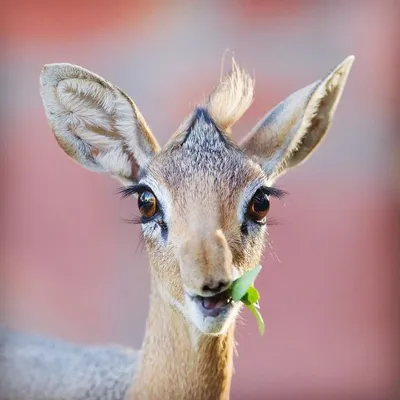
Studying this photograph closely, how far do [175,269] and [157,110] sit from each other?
1631mm

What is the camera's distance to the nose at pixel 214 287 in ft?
9.04

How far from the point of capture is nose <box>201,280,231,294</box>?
2.76 m

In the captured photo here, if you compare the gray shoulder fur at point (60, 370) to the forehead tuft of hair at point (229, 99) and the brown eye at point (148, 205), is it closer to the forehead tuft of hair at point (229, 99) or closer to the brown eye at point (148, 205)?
the brown eye at point (148, 205)

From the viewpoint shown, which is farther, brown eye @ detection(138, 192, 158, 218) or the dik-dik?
brown eye @ detection(138, 192, 158, 218)

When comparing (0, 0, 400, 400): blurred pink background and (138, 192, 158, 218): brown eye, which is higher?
(0, 0, 400, 400): blurred pink background

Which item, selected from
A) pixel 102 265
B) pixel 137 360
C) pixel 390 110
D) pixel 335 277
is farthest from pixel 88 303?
pixel 390 110

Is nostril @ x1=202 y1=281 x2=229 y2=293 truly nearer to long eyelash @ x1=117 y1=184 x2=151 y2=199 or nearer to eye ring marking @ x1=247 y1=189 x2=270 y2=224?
eye ring marking @ x1=247 y1=189 x2=270 y2=224

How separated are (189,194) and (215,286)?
0.45 meters

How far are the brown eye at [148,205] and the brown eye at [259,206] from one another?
1.31 ft

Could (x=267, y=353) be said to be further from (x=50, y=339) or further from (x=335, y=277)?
(x=50, y=339)

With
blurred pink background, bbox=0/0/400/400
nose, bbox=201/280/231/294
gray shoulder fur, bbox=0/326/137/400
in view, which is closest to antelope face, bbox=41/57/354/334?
nose, bbox=201/280/231/294

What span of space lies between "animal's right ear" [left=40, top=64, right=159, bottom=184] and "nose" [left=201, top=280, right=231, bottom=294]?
79cm

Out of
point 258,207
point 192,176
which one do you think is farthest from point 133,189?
point 258,207

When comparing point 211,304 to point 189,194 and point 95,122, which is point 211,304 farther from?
point 95,122
